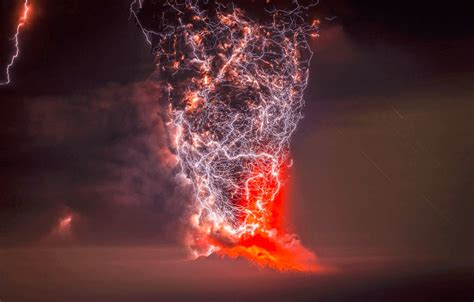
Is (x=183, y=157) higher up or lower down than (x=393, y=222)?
higher up

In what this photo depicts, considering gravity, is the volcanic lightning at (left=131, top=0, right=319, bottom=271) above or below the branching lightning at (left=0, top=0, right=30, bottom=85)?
below

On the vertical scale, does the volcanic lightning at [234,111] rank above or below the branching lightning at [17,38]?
below

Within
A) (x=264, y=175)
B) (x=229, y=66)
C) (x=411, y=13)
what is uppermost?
(x=411, y=13)

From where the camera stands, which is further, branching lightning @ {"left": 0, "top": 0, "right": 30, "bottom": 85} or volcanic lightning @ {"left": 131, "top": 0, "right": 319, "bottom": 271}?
branching lightning @ {"left": 0, "top": 0, "right": 30, "bottom": 85}

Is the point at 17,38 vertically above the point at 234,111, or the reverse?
the point at 17,38

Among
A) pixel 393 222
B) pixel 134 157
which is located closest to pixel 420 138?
pixel 393 222

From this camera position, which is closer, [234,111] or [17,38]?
[234,111]

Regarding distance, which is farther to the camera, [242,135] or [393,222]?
[393,222]

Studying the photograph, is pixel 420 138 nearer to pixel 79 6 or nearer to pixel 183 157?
pixel 183 157
